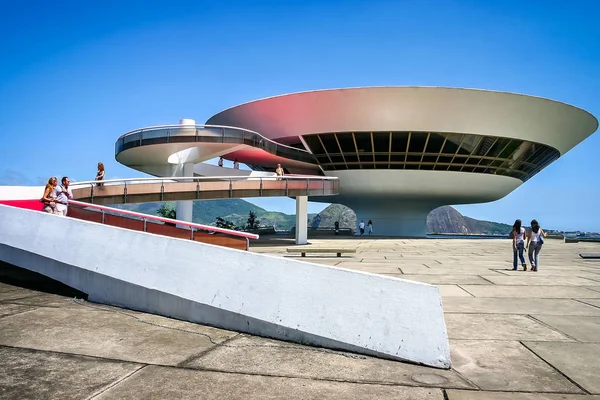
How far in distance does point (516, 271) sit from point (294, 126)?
27.3 m

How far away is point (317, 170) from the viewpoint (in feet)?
139

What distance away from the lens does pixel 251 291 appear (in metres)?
5.39

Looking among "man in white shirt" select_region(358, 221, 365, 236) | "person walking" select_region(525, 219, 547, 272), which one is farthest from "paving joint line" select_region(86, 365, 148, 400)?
"man in white shirt" select_region(358, 221, 365, 236)

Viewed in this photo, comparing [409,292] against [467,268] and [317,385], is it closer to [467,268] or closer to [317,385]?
[317,385]

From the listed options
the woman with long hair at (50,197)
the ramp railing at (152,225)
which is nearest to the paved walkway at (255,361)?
the ramp railing at (152,225)

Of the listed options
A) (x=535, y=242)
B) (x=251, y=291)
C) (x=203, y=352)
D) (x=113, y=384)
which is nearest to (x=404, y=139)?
(x=535, y=242)

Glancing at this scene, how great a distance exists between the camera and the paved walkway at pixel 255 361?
3523 millimetres

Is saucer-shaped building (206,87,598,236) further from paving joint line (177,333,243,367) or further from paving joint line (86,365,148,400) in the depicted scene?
paving joint line (86,365,148,400)

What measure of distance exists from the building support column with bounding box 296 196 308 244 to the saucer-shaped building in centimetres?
982

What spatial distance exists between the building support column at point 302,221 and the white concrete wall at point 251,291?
2023 centimetres

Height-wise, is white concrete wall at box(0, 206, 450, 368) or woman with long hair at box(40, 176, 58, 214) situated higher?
woman with long hair at box(40, 176, 58, 214)

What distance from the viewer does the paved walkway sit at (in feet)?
11.6

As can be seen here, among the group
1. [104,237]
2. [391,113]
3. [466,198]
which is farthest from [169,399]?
[466,198]

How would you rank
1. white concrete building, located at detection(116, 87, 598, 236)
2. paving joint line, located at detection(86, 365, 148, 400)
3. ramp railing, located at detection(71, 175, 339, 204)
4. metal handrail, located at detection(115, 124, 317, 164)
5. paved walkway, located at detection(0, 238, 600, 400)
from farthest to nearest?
white concrete building, located at detection(116, 87, 598, 236) → metal handrail, located at detection(115, 124, 317, 164) → ramp railing, located at detection(71, 175, 339, 204) → paved walkway, located at detection(0, 238, 600, 400) → paving joint line, located at detection(86, 365, 148, 400)
